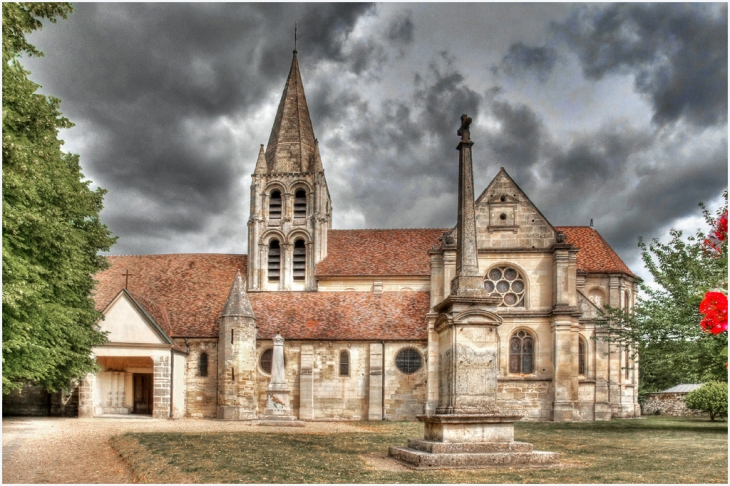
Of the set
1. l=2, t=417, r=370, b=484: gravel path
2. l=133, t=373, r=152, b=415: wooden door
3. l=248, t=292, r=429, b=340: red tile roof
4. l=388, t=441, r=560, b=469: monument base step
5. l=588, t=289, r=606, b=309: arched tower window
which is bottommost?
l=133, t=373, r=152, b=415: wooden door

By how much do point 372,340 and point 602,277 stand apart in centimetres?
1685

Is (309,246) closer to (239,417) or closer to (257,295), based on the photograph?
(257,295)

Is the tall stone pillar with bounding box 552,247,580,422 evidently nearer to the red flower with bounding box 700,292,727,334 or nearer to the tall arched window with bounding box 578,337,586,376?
the tall arched window with bounding box 578,337,586,376

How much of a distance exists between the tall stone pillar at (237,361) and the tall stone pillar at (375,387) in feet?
18.4

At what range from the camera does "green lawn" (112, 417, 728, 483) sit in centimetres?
1261

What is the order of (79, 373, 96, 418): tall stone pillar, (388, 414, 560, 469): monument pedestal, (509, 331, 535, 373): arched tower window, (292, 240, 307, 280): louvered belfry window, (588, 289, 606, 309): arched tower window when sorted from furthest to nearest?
(292, 240, 307, 280): louvered belfry window
(588, 289, 606, 309): arched tower window
(509, 331, 535, 373): arched tower window
(79, 373, 96, 418): tall stone pillar
(388, 414, 560, 469): monument pedestal

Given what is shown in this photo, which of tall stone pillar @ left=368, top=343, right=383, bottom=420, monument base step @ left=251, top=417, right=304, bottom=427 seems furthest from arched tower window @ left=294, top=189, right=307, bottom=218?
monument base step @ left=251, top=417, right=304, bottom=427

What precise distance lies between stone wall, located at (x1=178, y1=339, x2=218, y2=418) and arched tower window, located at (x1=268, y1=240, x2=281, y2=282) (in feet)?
35.5

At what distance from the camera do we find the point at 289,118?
49.4 metres

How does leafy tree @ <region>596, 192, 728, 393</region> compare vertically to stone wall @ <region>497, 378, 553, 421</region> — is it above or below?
above

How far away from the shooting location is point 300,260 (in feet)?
152

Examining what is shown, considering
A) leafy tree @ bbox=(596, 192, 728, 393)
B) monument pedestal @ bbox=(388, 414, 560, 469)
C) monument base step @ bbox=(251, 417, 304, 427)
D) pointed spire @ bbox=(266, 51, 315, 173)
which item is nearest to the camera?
monument pedestal @ bbox=(388, 414, 560, 469)

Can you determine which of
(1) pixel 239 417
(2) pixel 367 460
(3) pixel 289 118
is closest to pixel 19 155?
(2) pixel 367 460

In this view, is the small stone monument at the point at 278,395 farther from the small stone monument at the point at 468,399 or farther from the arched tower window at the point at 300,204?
the small stone monument at the point at 468,399
